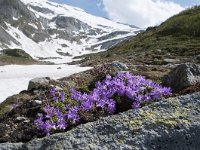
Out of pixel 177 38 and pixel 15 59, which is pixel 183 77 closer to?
pixel 177 38

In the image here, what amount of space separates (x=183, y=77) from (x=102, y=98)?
2187 millimetres

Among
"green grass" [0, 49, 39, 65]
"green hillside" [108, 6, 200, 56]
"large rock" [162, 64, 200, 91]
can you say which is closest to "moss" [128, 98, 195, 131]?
"large rock" [162, 64, 200, 91]

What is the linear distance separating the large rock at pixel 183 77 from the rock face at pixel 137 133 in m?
2.42

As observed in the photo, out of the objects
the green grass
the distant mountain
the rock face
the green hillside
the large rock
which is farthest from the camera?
the green grass

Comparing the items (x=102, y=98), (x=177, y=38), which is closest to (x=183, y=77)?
(x=102, y=98)

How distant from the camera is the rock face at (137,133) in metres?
5.61

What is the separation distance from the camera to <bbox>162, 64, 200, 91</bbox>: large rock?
28.1ft

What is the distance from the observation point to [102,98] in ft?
23.8

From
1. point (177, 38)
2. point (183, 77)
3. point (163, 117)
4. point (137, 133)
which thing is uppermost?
point (183, 77)

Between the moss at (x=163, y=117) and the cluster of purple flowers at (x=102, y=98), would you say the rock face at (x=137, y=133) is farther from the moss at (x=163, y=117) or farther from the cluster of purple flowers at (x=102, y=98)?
the cluster of purple flowers at (x=102, y=98)

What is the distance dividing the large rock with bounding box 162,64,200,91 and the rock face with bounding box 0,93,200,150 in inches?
95.2

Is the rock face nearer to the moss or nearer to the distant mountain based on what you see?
the moss

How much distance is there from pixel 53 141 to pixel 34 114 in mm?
1991

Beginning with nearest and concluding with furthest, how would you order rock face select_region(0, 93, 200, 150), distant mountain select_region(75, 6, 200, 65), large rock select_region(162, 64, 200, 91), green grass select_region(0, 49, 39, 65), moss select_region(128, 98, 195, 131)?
1. rock face select_region(0, 93, 200, 150)
2. moss select_region(128, 98, 195, 131)
3. large rock select_region(162, 64, 200, 91)
4. distant mountain select_region(75, 6, 200, 65)
5. green grass select_region(0, 49, 39, 65)
